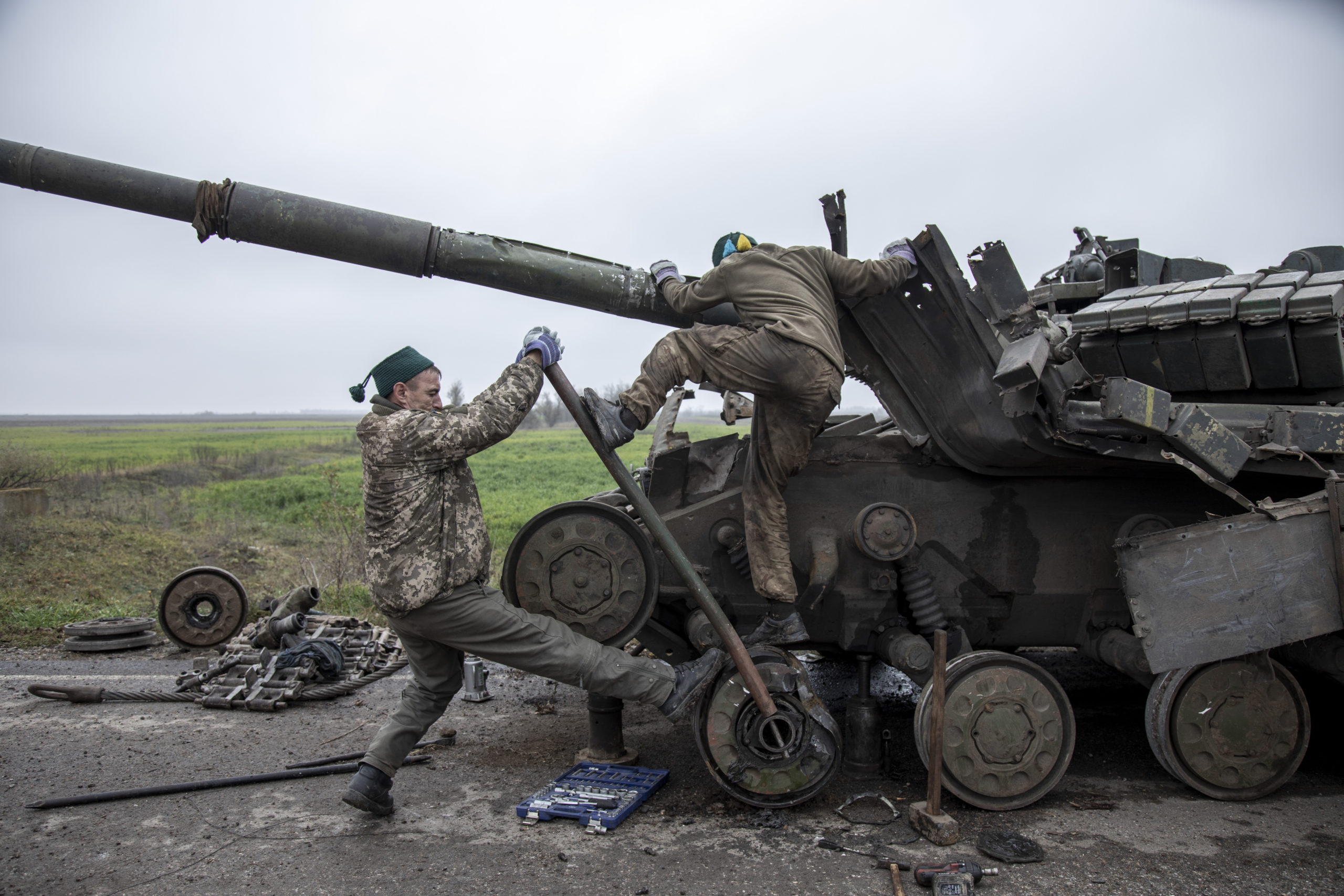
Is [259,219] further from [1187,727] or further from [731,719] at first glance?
[1187,727]

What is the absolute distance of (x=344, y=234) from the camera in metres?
4.70

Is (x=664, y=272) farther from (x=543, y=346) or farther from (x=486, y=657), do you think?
(x=486, y=657)

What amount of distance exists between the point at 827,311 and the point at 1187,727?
2.71m

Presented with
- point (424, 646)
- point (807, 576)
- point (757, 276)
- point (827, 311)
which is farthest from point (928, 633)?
point (424, 646)

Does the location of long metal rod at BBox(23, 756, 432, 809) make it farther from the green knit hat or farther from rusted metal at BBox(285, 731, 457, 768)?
the green knit hat

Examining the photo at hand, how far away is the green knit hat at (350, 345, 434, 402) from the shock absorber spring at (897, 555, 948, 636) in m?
2.69

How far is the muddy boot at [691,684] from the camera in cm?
420

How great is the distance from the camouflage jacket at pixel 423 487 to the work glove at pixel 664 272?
1.05 metres

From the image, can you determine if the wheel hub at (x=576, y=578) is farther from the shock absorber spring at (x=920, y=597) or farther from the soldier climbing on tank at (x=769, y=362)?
the shock absorber spring at (x=920, y=597)

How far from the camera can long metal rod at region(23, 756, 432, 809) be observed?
14.1 feet

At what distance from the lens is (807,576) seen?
16.2 ft

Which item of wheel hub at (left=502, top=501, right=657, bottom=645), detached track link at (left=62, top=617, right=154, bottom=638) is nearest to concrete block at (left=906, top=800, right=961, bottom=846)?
wheel hub at (left=502, top=501, right=657, bottom=645)

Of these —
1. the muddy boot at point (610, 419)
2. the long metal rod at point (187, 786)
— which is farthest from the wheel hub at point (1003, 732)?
the long metal rod at point (187, 786)

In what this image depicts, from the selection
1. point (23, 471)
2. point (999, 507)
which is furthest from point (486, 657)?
point (23, 471)
